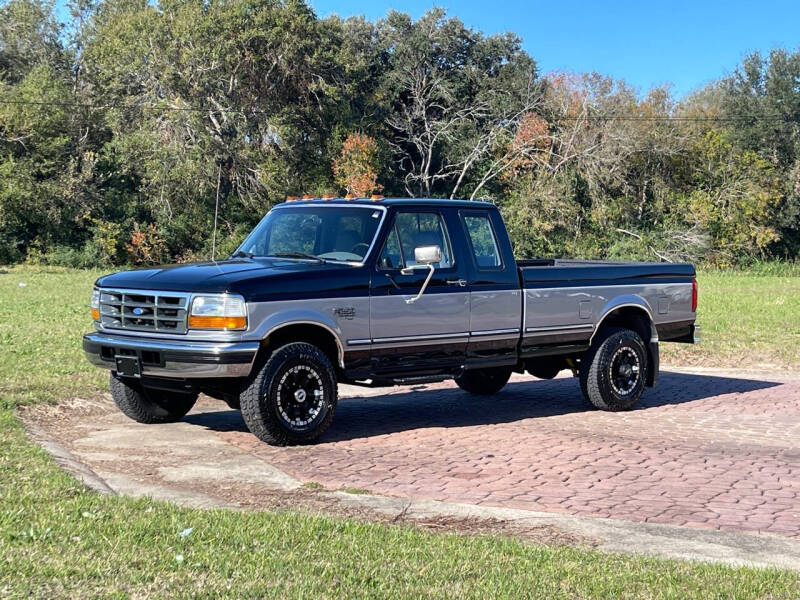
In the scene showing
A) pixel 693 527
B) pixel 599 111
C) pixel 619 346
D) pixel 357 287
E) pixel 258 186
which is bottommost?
pixel 693 527

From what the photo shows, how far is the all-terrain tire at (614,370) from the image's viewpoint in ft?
38.1

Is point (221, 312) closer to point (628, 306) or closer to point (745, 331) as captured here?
point (628, 306)

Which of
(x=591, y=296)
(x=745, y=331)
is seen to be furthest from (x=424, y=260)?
(x=745, y=331)

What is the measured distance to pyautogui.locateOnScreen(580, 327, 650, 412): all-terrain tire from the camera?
38.1 ft

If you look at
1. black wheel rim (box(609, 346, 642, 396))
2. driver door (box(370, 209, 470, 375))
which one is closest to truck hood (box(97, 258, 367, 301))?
driver door (box(370, 209, 470, 375))

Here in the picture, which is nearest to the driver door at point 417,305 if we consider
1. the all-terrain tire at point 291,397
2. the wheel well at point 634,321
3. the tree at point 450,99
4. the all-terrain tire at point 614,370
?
the all-terrain tire at point 291,397

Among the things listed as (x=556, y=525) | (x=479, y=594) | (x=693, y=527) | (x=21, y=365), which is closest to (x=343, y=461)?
(x=556, y=525)

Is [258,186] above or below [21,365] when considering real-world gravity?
above

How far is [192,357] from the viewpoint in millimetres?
8820

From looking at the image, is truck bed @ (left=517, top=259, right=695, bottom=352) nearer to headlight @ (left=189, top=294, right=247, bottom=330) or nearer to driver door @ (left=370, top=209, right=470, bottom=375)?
driver door @ (left=370, top=209, right=470, bottom=375)

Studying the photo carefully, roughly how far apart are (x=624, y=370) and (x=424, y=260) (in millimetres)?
3527

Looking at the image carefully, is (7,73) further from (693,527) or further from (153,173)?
(693,527)

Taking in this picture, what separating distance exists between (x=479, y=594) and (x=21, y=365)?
963 cm

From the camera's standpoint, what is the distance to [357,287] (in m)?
9.58
